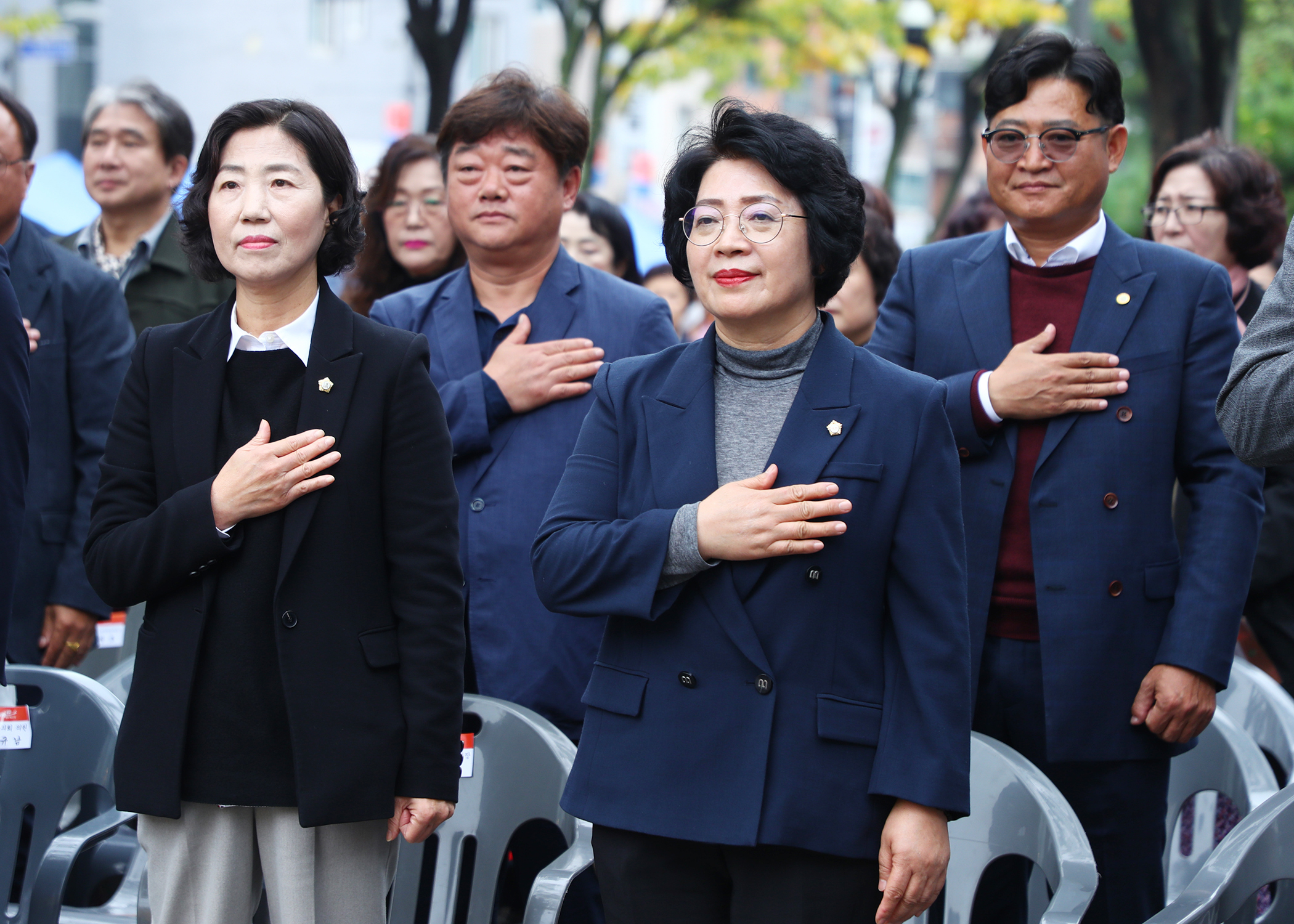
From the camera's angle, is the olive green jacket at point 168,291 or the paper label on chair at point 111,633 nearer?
the paper label on chair at point 111,633

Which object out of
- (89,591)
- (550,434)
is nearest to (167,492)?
(550,434)

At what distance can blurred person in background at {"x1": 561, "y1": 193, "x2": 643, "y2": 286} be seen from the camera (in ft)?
18.4

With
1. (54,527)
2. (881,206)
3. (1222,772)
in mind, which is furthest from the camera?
(881,206)

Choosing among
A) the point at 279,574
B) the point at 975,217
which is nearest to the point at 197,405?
the point at 279,574

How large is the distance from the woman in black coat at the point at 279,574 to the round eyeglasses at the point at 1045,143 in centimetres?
153

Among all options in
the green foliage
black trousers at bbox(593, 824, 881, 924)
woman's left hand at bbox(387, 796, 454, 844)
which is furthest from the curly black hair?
the green foliage

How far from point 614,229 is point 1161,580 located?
3.03 m

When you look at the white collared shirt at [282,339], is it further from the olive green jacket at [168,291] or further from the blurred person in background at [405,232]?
the olive green jacket at [168,291]

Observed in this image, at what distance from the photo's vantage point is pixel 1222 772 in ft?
11.2

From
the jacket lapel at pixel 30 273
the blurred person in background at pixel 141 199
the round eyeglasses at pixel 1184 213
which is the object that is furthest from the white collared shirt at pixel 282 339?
the round eyeglasses at pixel 1184 213

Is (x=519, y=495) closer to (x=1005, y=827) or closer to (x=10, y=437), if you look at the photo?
(x=10, y=437)

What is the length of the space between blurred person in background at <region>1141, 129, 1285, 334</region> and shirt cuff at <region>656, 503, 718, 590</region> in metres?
2.93

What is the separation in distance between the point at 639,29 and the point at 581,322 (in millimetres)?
12637

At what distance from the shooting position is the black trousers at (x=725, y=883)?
2.31 m
